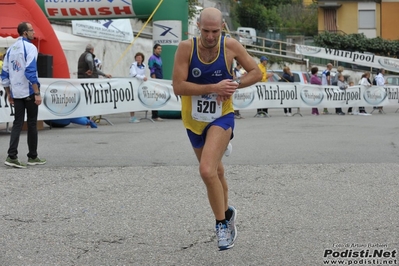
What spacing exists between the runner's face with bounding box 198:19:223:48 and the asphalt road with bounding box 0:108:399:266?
1571 millimetres

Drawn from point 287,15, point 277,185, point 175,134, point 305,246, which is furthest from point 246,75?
point 287,15

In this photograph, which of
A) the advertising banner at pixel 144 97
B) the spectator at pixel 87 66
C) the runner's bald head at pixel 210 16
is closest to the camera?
the runner's bald head at pixel 210 16

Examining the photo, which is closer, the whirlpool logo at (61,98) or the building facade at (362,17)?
the whirlpool logo at (61,98)

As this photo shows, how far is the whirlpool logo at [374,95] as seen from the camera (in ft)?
85.7

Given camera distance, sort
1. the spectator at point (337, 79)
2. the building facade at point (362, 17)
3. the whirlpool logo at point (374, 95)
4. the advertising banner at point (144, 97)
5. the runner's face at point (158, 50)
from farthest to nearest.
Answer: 1. the building facade at point (362, 17)
2. the whirlpool logo at point (374, 95)
3. the spectator at point (337, 79)
4. the runner's face at point (158, 50)
5. the advertising banner at point (144, 97)

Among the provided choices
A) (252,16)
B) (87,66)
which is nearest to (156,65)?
(87,66)

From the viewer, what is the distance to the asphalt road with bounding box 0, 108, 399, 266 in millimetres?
5652

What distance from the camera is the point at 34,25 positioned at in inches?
696

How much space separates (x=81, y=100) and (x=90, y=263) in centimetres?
1146

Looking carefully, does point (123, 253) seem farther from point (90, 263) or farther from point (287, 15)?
point (287, 15)

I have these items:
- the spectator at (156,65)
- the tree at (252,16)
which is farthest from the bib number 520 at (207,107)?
the tree at (252,16)

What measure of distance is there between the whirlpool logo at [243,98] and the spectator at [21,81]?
1153 cm

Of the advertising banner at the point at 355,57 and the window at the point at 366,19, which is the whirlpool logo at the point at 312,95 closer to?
the advertising banner at the point at 355,57

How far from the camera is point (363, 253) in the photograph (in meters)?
5.51
